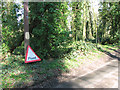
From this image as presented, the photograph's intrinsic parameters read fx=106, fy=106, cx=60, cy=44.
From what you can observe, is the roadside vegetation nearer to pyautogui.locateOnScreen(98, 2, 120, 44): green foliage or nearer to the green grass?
the green grass

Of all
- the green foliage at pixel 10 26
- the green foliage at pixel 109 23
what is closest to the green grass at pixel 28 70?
the green foliage at pixel 10 26

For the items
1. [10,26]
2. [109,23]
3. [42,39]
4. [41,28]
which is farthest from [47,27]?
[109,23]

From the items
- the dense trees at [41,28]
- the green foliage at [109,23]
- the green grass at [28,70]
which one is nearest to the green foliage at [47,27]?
the dense trees at [41,28]

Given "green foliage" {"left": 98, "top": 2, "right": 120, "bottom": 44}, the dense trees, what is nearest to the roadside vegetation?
the dense trees

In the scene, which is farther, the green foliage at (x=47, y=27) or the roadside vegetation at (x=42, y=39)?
the green foliage at (x=47, y=27)

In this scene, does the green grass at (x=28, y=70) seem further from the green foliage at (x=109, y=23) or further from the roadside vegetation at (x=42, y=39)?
the green foliage at (x=109, y=23)

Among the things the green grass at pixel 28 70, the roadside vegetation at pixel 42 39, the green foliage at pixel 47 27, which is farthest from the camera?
the green foliage at pixel 47 27

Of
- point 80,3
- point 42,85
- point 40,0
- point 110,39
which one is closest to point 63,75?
point 42,85

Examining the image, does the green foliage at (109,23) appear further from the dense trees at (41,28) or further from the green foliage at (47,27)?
the green foliage at (47,27)

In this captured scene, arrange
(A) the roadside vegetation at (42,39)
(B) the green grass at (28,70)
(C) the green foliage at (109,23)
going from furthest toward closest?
(C) the green foliage at (109,23)
(A) the roadside vegetation at (42,39)
(B) the green grass at (28,70)

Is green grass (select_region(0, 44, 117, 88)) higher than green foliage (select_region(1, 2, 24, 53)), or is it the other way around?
green foliage (select_region(1, 2, 24, 53))

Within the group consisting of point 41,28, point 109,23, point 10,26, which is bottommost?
point 41,28

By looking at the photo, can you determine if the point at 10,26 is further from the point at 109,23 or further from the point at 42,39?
the point at 109,23

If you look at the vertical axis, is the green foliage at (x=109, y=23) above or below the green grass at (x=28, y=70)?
above
